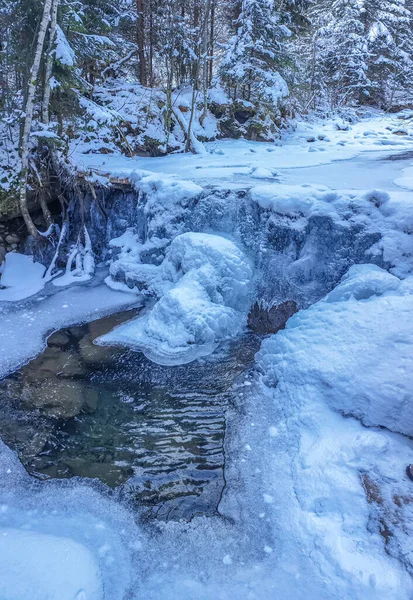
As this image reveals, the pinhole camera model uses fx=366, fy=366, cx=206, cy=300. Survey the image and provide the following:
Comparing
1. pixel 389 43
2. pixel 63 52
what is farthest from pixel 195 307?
pixel 389 43

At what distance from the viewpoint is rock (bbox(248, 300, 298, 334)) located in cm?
577

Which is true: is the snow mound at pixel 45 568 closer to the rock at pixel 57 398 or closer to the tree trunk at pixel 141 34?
the rock at pixel 57 398

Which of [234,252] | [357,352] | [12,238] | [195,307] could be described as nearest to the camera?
[357,352]

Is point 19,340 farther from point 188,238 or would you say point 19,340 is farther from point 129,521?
point 129,521

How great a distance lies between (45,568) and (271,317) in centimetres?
427

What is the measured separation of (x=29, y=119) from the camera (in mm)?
6922

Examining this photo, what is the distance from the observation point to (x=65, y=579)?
2527mm

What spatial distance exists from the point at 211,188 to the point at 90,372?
4.01 meters

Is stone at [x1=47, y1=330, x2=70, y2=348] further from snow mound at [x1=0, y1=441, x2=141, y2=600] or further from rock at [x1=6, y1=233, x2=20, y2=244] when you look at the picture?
rock at [x1=6, y1=233, x2=20, y2=244]

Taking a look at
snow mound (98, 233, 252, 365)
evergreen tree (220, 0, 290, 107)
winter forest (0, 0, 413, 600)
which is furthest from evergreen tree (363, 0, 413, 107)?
snow mound (98, 233, 252, 365)

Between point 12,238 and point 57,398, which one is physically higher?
point 12,238

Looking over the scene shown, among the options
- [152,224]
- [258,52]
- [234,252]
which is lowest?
[234,252]

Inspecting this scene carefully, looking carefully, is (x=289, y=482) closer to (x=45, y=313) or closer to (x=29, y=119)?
(x=45, y=313)

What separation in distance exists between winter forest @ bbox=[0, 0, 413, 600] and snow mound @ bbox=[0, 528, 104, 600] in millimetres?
14
